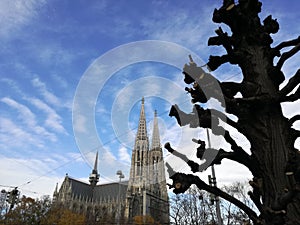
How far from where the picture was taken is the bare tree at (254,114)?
7.00 feet

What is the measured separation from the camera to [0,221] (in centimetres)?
2497

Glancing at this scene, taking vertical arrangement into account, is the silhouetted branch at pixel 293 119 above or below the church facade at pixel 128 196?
below

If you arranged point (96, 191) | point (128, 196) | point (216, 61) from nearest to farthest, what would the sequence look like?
point (216, 61)
point (128, 196)
point (96, 191)

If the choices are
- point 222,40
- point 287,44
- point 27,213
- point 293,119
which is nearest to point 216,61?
point 222,40

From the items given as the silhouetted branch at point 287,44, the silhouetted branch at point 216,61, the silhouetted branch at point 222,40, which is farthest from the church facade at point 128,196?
the silhouetted branch at point 287,44

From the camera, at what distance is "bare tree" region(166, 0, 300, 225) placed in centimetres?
213

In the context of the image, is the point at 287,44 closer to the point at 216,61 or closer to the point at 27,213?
the point at 216,61

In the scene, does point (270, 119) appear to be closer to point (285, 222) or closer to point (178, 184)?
point (285, 222)

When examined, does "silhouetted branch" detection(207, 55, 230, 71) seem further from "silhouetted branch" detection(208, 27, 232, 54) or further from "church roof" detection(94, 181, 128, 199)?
"church roof" detection(94, 181, 128, 199)

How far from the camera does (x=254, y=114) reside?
2.65 meters

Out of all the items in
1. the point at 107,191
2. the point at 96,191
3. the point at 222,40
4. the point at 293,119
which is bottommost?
the point at 293,119

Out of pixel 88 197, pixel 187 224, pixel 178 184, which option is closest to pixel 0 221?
pixel 187 224

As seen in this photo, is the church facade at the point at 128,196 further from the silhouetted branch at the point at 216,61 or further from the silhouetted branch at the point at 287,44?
the silhouetted branch at the point at 287,44

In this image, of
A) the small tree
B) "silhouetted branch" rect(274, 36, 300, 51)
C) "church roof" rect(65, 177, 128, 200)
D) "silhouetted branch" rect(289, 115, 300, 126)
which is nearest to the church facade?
"church roof" rect(65, 177, 128, 200)
